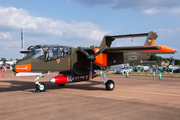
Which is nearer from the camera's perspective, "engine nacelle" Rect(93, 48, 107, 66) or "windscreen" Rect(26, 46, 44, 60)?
"windscreen" Rect(26, 46, 44, 60)

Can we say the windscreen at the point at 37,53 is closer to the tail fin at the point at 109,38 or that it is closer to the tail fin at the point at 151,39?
the tail fin at the point at 109,38

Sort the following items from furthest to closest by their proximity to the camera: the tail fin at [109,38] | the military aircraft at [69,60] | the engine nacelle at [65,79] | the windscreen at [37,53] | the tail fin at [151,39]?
the tail fin at [151,39] < the tail fin at [109,38] < the engine nacelle at [65,79] < the windscreen at [37,53] < the military aircraft at [69,60]

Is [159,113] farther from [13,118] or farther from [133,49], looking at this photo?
[133,49]

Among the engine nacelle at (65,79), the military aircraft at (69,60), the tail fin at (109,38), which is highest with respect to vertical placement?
the tail fin at (109,38)

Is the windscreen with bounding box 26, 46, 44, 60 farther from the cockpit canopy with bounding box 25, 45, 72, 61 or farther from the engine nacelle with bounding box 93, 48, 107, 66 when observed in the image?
the engine nacelle with bounding box 93, 48, 107, 66

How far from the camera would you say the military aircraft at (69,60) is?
37.1ft

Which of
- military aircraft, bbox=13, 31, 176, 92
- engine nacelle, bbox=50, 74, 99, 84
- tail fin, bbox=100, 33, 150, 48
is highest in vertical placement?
tail fin, bbox=100, 33, 150, 48

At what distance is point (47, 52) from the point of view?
1192cm

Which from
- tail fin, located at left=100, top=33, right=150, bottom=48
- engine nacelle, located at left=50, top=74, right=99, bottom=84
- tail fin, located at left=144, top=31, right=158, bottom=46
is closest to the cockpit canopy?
engine nacelle, located at left=50, top=74, right=99, bottom=84

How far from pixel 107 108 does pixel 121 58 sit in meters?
8.78

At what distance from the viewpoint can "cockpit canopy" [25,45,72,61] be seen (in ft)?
38.0

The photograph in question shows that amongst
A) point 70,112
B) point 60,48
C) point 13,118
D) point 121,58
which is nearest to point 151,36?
point 121,58

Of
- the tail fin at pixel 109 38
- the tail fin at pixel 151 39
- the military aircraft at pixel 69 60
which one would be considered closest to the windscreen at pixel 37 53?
the military aircraft at pixel 69 60

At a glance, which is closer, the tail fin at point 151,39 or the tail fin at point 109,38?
the tail fin at point 109,38
